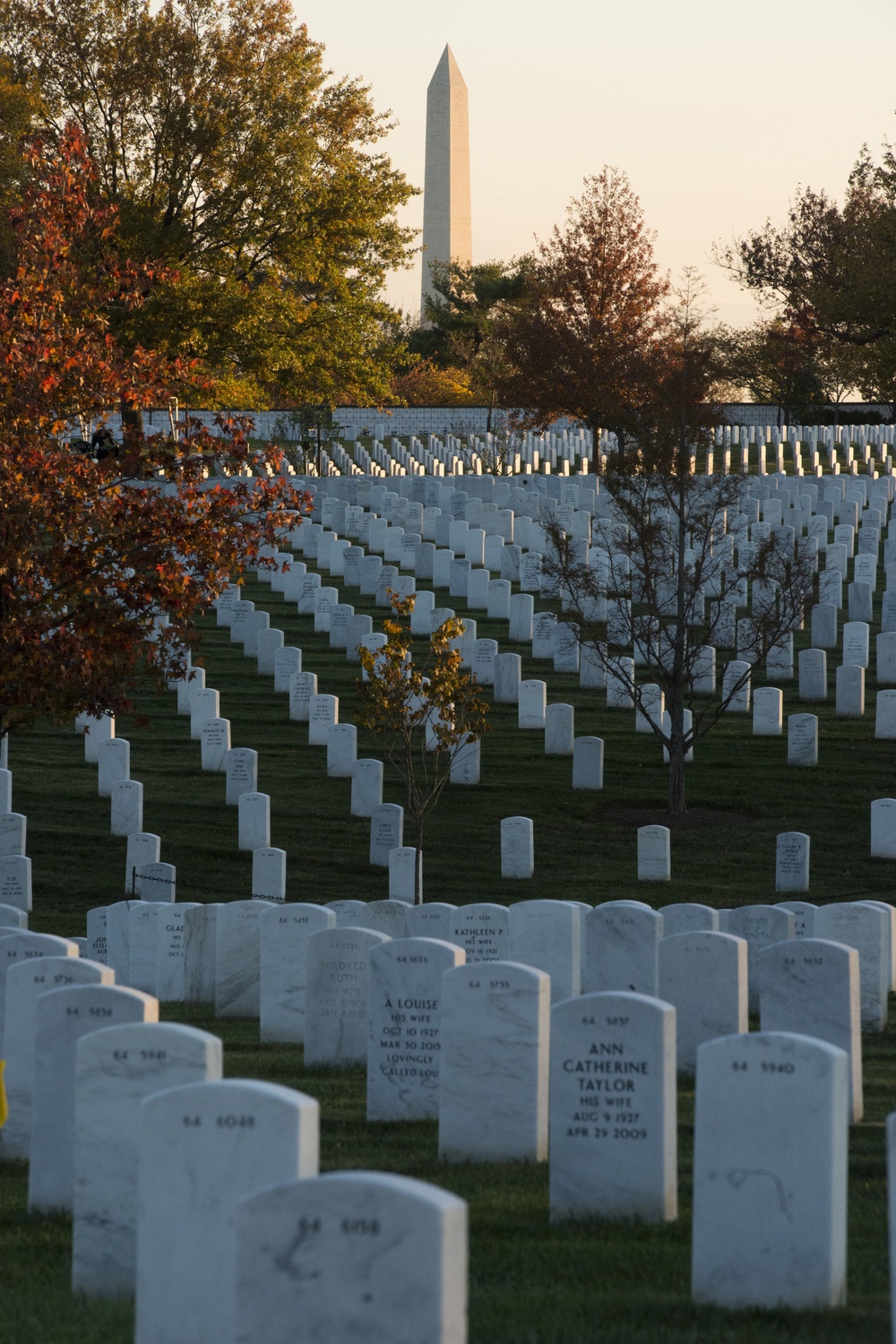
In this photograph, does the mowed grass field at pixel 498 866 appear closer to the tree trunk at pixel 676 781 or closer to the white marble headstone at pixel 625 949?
the tree trunk at pixel 676 781

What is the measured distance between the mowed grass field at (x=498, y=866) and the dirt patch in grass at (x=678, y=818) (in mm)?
41

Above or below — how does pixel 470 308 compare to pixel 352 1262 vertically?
above

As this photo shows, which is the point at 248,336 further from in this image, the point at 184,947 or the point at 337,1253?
the point at 337,1253

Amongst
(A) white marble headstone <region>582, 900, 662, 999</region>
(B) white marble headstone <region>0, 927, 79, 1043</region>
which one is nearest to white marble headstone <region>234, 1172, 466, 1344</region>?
(B) white marble headstone <region>0, 927, 79, 1043</region>

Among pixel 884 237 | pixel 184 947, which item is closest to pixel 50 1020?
pixel 184 947

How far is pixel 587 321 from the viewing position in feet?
158

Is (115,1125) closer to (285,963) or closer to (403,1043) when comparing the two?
(403,1043)

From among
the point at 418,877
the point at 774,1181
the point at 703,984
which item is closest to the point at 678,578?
the point at 418,877

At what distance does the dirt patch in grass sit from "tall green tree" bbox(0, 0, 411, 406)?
22.0 meters

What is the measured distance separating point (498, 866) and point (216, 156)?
88.9 feet

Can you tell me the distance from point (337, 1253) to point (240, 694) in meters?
20.0

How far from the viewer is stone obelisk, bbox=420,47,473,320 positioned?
70.8m

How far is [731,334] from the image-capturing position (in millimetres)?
63844

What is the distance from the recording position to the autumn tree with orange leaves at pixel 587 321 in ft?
152
